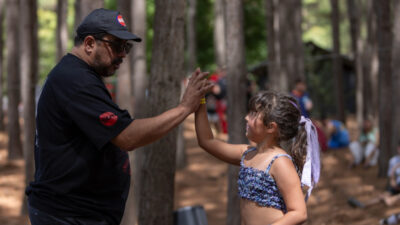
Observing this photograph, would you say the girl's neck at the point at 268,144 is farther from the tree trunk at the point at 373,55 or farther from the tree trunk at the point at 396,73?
the tree trunk at the point at 373,55

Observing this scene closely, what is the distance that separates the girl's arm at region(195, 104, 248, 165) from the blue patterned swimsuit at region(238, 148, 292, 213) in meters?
0.24

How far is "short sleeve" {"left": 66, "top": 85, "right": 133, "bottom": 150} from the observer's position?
2.80m

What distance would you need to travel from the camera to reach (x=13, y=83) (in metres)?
14.4

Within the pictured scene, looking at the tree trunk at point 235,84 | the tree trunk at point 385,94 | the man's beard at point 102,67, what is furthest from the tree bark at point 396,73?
the man's beard at point 102,67

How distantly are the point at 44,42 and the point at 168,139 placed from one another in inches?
1434

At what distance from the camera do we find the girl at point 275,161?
124 inches

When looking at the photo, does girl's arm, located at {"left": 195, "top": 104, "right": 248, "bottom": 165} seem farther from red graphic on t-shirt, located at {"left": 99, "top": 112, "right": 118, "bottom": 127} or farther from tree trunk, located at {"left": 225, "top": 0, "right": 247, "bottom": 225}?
tree trunk, located at {"left": 225, "top": 0, "right": 247, "bottom": 225}

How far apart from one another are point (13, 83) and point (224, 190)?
6.09m

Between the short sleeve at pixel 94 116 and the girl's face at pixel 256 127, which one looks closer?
the short sleeve at pixel 94 116

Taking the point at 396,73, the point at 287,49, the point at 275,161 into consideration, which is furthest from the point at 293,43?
the point at 275,161

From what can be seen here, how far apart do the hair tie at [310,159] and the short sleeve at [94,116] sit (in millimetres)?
1182

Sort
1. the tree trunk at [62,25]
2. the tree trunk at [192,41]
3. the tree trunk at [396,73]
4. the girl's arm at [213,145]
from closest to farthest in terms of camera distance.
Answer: the girl's arm at [213,145] < the tree trunk at [396,73] < the tree trunk at [62,25] < the tree trunk at [192,41]

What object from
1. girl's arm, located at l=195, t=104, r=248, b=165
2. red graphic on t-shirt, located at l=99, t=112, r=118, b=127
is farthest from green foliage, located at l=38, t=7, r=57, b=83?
red graphic on t-shirt, located at l=99, t=112, r=118, b=127

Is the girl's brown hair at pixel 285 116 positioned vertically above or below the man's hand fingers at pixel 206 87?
below
